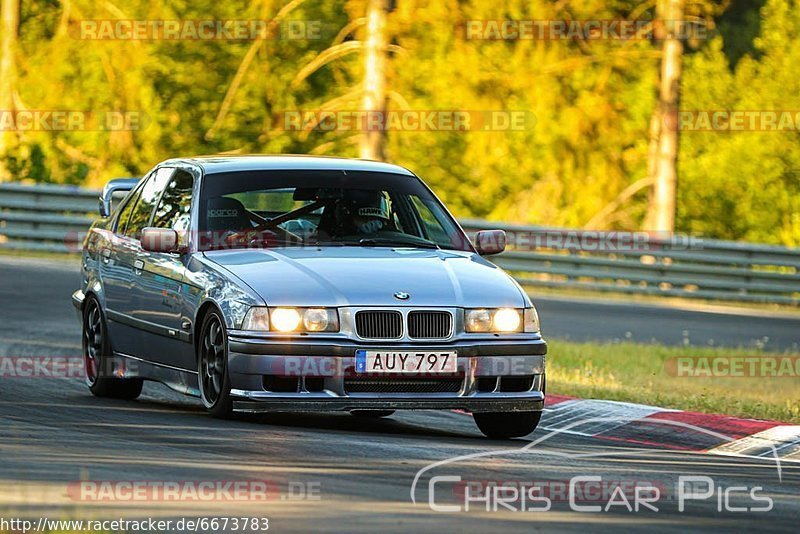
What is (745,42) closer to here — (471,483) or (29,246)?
(29,246)

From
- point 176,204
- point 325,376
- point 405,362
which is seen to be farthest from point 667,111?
point 325,376

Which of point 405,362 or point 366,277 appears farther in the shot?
point 366,277

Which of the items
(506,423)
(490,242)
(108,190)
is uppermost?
(108,190)

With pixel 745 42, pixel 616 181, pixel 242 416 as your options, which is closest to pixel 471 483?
pixel 242 416

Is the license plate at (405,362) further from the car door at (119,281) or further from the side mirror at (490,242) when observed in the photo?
the car door at (119,281)

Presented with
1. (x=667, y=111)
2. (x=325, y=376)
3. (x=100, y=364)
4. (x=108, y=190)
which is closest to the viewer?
(x=325, y=376)

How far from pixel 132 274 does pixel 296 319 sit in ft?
7.11

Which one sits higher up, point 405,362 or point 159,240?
point 159,240

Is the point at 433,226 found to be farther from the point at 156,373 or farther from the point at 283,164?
the point at 156,373

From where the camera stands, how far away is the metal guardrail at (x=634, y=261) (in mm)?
25781

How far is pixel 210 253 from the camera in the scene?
10.7 metres

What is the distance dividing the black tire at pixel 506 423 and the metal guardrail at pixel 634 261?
14775mm

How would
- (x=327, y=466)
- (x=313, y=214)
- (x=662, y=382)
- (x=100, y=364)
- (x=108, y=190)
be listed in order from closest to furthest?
(x=327, y=466) → (x=313, y=214) → (x=100, y=364) → (x=108, y=190) → (x=662, y=382)

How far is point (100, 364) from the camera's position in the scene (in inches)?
468
